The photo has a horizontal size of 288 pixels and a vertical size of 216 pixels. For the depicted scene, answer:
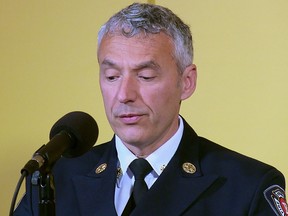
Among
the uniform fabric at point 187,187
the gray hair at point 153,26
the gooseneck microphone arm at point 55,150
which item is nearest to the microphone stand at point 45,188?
the gooseneck microphone arm at point 55,150

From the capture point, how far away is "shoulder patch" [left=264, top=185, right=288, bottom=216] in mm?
1297

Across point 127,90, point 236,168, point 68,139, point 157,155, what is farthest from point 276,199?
point 68,139

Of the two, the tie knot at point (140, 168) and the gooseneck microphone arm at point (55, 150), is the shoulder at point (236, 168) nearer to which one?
the tie knot at point (140, 168)

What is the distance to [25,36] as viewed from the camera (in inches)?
75.9

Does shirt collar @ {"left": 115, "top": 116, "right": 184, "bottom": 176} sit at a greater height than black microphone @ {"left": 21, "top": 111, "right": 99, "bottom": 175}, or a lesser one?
lesser

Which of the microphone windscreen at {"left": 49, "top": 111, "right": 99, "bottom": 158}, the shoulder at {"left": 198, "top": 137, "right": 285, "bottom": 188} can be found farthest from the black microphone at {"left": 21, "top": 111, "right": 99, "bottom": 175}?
the shoulder at {"left": 198, "top": 137, "right": 285, "bottom": 188}

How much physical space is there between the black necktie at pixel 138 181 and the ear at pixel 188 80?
0.53ft

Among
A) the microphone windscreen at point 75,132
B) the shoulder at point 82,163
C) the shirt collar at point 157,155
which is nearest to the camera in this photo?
the microphone windscreen at point 75,132

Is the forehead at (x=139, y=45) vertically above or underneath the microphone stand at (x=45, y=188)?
above

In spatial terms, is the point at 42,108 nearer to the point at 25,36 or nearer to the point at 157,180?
the point at 25,36

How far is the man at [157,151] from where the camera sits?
1292mm

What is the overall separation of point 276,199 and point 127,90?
36 centimetres

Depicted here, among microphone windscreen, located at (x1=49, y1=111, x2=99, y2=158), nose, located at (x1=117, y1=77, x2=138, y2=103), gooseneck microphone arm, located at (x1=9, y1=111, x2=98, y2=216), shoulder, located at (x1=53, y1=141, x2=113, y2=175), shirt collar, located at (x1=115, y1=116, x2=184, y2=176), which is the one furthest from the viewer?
shoulder, located at (x1=53, y1=141, x2=113, y2=175)

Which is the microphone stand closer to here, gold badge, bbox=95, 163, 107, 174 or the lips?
the lips
